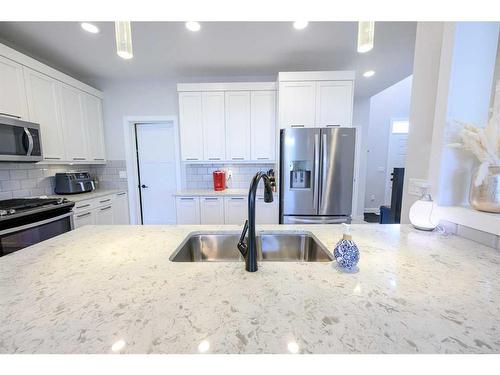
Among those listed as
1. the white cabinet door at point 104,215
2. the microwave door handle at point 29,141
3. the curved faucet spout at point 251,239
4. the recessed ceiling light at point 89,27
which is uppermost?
the recessed ceiling light at point 89,27

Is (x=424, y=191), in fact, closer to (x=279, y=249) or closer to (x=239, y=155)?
(x=279, y=249)

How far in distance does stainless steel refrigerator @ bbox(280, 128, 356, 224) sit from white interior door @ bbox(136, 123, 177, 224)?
1.96 m

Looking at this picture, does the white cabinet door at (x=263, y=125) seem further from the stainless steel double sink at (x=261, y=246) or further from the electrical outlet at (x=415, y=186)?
the stainless steel double sink at (x=261, y=246)

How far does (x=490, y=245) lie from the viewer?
936 millimetres

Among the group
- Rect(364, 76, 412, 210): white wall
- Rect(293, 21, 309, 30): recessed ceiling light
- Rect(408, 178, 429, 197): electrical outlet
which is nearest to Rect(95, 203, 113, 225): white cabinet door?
Rect(293, 21, 309, 30): recessed ceiling light

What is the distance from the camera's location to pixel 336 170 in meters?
2.61

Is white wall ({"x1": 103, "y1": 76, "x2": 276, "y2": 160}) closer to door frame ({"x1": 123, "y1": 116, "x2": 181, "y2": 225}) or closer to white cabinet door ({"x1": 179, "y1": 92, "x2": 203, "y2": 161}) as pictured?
door frame ({"x1": 123, "y1": 116, "x2": 181, "y2": 225})

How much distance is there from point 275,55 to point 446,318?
2924 millimetres

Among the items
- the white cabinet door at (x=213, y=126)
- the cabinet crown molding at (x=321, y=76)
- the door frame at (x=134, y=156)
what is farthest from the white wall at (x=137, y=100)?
the cabinet crown molding at (x=321, y=76)

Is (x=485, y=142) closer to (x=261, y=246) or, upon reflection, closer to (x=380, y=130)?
(x=261, y=246)

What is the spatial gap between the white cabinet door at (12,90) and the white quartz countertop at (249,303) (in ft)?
6.94

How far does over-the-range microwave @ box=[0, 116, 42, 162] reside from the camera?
1.91m

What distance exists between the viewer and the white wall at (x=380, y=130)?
4965 mm
